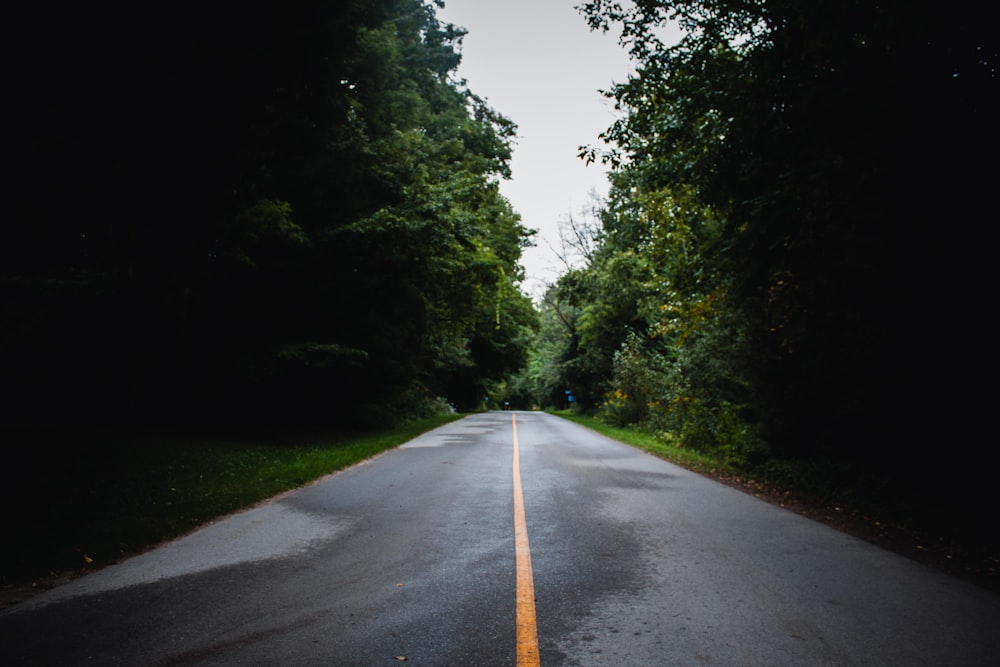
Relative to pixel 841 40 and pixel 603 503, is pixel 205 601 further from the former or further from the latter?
pixel 841 40

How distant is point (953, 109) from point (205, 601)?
28.8 ft

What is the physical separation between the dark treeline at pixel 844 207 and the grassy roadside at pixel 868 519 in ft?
0.91

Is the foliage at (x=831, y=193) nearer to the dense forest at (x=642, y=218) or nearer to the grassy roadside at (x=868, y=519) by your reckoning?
the dense forest at (x=642, y=218)

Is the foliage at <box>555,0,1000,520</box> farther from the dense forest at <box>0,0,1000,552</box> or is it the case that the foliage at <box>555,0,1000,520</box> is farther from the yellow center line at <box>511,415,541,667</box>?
the yellow center line at <box>511,415,541,667</box>

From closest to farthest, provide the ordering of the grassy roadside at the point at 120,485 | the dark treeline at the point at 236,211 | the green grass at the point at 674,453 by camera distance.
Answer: the grassy roadside at the point at 120,485 < the dark treeline at the point at 236,211 < the green grass at the point at 674,453

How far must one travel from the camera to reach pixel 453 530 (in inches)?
223

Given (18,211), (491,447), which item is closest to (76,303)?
(18,211)

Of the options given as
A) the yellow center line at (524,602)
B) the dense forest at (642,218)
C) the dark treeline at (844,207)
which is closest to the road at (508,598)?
the yellow center line at (524,602)

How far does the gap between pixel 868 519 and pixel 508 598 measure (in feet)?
18.6

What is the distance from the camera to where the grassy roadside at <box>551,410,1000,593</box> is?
194 inches

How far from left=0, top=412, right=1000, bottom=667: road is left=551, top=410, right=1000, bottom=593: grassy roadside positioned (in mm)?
390

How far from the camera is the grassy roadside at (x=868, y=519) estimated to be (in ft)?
16.1

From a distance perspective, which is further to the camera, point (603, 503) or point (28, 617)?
point (603, 503)

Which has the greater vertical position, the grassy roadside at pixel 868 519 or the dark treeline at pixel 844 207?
the dark treeline at pixel 844 207
